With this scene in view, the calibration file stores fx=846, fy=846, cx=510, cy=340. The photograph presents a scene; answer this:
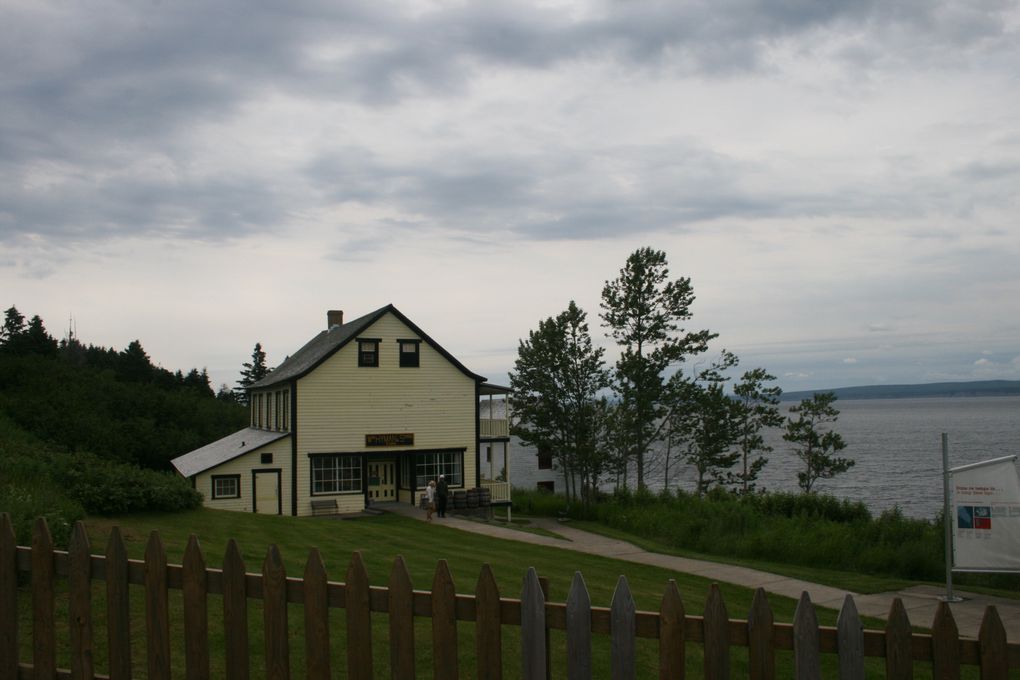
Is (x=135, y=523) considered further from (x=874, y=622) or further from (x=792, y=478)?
(x=792, y=478)

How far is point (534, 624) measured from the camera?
4863mm

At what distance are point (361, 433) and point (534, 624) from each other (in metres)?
31.6

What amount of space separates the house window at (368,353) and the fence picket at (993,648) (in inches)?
1282

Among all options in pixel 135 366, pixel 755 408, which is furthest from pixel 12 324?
pixel 755 408

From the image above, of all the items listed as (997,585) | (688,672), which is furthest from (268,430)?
(688,672)

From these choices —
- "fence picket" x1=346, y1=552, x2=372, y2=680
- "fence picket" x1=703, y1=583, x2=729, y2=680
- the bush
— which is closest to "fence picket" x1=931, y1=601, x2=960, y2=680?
"fence picket" x1=703, y1=583, x2=729, y2=680

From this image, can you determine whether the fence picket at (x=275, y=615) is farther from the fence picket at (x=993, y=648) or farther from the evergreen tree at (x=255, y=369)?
the evergreen tree at (x=255, y=369)

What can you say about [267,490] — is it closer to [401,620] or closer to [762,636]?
[401,620]

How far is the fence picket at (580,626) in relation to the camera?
4.72m

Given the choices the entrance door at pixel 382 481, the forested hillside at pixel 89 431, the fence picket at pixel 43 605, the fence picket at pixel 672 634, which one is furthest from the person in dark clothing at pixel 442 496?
the fence picket at pixel 672 634

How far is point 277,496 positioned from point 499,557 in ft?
62.2

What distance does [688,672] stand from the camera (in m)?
8.68

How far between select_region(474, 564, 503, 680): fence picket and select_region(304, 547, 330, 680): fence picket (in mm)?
994

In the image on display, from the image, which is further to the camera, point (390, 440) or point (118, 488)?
point (390, 440)
